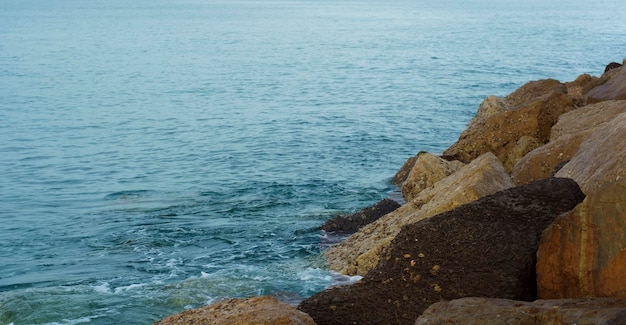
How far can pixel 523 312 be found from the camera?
555cm

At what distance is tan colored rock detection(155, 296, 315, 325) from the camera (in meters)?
6.18

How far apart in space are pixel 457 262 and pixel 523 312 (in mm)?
1464

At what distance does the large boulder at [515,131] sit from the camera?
14013mm

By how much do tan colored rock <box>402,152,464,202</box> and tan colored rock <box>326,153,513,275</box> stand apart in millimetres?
2224

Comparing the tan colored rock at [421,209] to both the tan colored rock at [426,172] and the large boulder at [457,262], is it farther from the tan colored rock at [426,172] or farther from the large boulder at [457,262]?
the tan colored rock at [426,172]

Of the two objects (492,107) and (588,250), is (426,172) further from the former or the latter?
(492,107)

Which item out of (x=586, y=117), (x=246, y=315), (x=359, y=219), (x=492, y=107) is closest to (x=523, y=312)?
(x=246, y=315)

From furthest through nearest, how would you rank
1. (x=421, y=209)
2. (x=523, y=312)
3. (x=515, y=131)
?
(x=515, y=131) < (x=421, y=209) < (x=523, y=312)

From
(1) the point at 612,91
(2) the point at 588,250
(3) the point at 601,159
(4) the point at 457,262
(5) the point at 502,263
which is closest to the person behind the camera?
(2) the point at 588,250

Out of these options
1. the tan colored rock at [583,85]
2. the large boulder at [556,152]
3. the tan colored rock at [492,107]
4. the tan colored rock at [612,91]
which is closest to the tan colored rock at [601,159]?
the large boulder at [556,152]

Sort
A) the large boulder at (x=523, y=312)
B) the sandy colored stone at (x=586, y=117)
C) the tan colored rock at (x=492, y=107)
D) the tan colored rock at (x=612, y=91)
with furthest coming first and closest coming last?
the tan colored rock at (x=492, y=107), the tan colored rock at (x=612, y=91), the sandy colored stone at (x=586, y=117), the large boulder at (x=523, y=312)

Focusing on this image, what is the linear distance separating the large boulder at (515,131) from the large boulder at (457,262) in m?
6.57

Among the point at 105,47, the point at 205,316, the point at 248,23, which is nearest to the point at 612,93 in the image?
the point at 205,316

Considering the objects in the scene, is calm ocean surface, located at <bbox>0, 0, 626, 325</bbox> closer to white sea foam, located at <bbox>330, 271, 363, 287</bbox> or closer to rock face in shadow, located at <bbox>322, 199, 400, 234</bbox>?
white sea foam, located at <bbox>330, 271, 363, 287</bbox>
